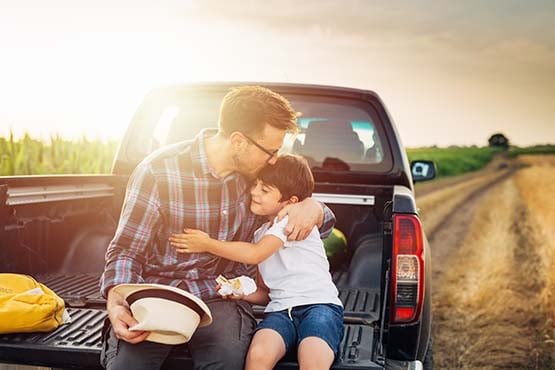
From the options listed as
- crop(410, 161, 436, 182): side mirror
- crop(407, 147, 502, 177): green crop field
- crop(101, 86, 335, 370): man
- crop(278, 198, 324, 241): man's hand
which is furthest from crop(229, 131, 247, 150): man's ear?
crop(407, 147, 502, 177): green crop field

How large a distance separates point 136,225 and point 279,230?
1.90ft

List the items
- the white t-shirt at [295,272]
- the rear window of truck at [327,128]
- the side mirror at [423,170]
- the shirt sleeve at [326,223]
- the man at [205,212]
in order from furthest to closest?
the side mirror at [423,170] → the rear window of truck at [327,128] → the shirt sleeve at [326,223] → the white t-shirt at [295,272] → the man at [205,212]

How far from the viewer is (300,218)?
3.38 metres

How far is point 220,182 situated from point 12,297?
0.96 meters

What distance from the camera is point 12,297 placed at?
332 cm

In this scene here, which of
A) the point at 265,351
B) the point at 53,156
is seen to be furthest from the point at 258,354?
the point at 53,156

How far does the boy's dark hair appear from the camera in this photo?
3363 mm

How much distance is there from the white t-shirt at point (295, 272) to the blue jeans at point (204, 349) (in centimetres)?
24

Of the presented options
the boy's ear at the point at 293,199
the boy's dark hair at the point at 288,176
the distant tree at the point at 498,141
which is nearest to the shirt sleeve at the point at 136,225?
the boy's dark hair at the point at 288,176

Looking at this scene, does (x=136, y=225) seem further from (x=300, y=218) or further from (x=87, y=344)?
(x=300, y=218)

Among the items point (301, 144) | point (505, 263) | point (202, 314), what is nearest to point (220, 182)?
point (202, 314)

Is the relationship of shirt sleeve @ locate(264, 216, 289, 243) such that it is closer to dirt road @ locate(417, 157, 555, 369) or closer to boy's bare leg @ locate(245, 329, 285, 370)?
boy's bare leg @ locate(245, 329, 285, 370)

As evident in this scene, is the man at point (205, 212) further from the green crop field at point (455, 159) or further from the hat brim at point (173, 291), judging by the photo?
the green crop field at point (455, 159)

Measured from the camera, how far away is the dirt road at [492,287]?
664 centimetres
